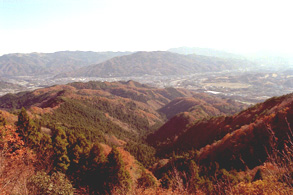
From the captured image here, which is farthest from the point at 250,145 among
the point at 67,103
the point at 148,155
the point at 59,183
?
the point at 67,103

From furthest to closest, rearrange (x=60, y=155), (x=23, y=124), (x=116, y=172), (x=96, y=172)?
(x=23, y=124), (x=96, y=172), (x=60, y=155), (x=116, y=172)

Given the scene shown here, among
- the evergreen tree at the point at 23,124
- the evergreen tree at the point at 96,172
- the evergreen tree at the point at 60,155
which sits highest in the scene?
the evergreen tree at the point at 23,124

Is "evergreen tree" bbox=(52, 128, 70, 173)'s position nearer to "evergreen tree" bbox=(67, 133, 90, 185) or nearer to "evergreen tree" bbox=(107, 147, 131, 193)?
"evergreen tree" bbox=(67, 133, 90, 185)

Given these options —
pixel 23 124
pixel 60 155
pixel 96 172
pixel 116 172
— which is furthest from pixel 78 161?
pixel 23 124

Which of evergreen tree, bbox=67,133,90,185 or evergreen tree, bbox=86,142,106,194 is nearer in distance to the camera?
evergreen tree, bbox=86,142,106,194

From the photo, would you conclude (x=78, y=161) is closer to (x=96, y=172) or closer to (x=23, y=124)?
(x=96, y=172)

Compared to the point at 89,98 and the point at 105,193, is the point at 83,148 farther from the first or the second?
the point at 89,98

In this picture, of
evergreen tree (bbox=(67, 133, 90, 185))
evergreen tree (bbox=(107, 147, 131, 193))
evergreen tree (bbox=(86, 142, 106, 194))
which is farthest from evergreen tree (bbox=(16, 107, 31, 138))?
evergreen tree (bbox=(107, 147, 131, 193))

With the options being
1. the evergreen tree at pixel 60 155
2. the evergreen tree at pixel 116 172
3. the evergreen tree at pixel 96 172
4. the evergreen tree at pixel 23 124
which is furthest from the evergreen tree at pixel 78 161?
the evergreen tree at pixel 23 124

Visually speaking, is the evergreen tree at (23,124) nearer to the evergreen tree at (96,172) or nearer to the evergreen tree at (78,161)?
the evergreen tree at (78,161)

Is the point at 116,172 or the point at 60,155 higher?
the point at 60,155

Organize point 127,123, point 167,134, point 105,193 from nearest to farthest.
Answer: point 105,193
point 167,134
point 127,123
